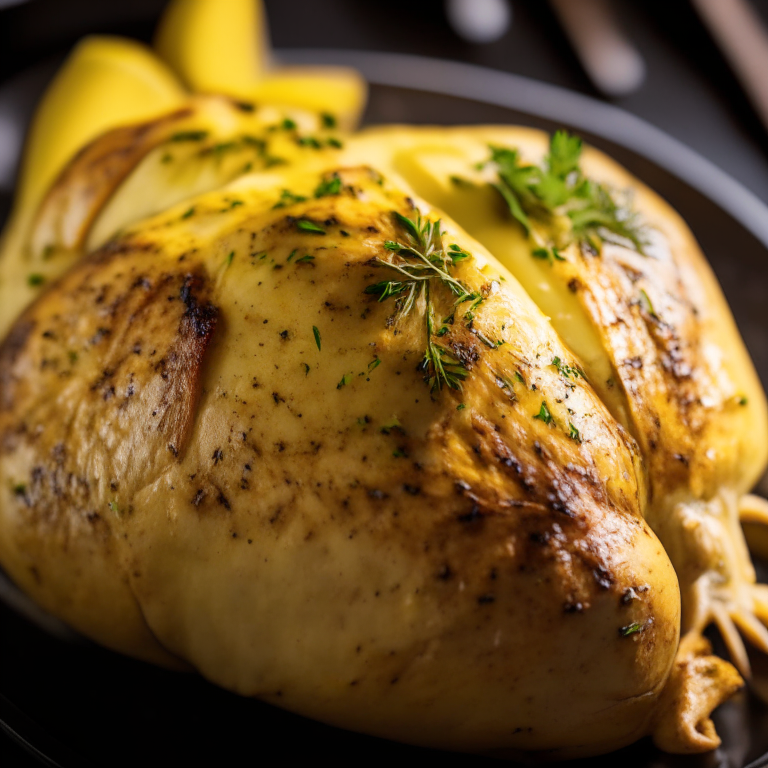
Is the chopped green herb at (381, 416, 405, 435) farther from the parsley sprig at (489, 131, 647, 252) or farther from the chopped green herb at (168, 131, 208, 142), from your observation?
the chopped green herb at (168, 131, 208, 142)

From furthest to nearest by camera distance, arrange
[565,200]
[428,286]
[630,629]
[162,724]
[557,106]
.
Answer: [557,106] < [565,200] < [162,724] < [428,286] < [630,629]

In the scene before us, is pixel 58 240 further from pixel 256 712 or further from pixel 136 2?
pixel 136 2

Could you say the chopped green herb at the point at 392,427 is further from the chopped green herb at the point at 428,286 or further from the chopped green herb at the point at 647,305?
the chopped green herb at the point at 647,305

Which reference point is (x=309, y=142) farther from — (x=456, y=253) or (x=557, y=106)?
(x=557, y=106)

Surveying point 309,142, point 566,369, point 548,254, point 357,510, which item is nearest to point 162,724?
point 357,510

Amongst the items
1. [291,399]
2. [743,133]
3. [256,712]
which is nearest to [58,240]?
[291,399]

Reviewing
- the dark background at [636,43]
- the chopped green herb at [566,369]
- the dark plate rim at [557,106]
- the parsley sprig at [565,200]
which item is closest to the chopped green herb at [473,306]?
the chopped green herb at [566,369]

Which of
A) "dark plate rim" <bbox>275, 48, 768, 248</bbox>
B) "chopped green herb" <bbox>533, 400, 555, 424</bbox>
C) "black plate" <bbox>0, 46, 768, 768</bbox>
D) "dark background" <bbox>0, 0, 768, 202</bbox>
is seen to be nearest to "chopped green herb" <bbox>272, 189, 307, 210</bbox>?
"chopped green herb" <bbox>533, 400, 555, 424</bbox>
